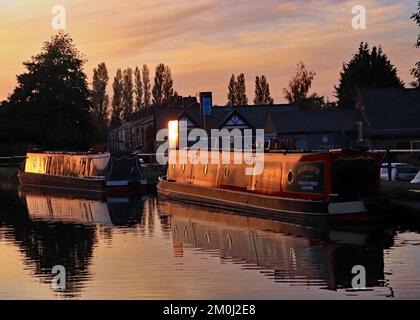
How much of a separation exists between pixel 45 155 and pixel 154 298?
→ 3743cm

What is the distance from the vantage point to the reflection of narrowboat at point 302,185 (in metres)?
21.9

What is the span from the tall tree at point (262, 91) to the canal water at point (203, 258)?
100 m

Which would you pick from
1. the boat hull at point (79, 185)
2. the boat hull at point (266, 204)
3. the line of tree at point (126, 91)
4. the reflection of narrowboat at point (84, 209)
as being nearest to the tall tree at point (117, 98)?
the line of tree at point (126, 91)

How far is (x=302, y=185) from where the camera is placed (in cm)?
2347

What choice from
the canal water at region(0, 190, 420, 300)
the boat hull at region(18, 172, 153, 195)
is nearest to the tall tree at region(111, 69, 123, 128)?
the boat hull at region(18, 172, 153, 195)

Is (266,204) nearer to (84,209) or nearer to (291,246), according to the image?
(291,246)

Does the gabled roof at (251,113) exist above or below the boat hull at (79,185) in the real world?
above

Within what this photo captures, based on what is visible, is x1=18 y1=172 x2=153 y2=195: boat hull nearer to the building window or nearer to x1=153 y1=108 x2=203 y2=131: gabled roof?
the building window

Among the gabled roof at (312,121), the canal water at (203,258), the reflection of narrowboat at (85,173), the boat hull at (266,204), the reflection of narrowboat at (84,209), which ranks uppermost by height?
the gabled roof at (312,121)

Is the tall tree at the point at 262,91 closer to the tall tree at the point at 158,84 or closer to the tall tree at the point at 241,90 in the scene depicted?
the tall tree at the point at 241,90

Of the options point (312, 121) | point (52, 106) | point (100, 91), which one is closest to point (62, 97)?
point (52, 106)

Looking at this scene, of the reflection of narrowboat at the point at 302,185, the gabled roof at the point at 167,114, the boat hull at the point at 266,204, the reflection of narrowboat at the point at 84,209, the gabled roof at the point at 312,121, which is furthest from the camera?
the gabled roof at the point at 167,114

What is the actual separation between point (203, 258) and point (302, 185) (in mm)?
6944
